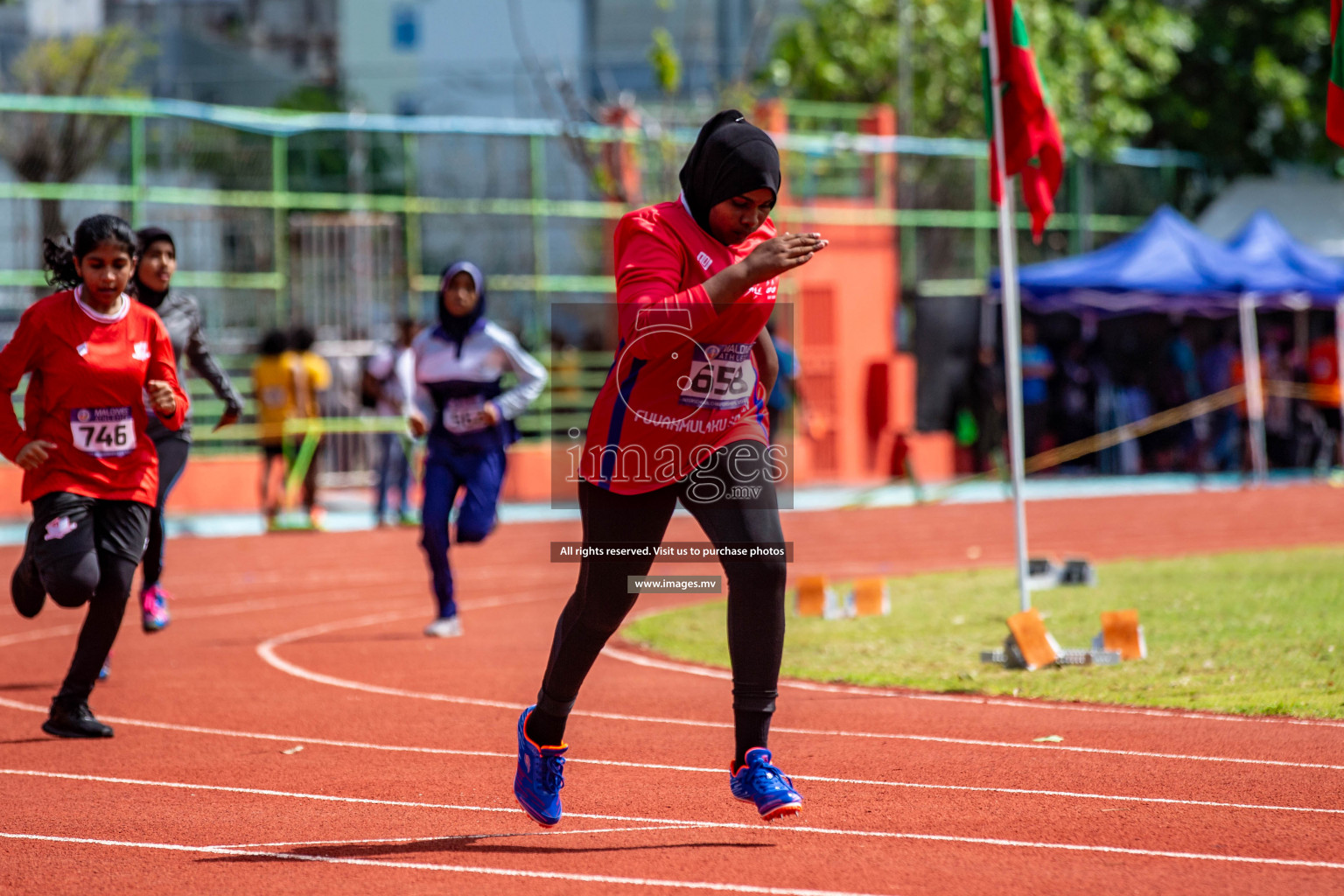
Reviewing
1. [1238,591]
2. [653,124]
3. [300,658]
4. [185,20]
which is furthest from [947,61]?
[185,20]

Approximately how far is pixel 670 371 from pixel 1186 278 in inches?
757

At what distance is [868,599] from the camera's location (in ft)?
36.8

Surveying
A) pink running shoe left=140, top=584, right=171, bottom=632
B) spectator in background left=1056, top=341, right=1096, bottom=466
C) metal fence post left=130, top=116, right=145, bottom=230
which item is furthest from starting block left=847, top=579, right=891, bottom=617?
spectator in background left=1056, top=341, right=1096, bottom=466

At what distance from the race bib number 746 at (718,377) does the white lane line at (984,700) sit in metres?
3.13

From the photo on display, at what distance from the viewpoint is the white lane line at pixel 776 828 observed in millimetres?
4824

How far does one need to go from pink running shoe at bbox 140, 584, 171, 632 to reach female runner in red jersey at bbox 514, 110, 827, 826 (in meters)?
4.85

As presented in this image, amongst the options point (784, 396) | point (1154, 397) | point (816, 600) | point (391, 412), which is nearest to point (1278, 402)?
point (1154, 397)

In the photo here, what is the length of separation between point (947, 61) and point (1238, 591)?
20.5 m

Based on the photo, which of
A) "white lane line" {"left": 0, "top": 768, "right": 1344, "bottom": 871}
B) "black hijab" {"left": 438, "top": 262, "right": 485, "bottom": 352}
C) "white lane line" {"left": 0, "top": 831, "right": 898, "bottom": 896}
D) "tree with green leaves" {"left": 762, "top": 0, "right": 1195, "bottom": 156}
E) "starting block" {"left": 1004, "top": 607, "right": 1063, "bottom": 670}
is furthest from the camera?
"tree with green leaves" {"left": 762, "top": 0, "right": 1195, "bottom": 156}

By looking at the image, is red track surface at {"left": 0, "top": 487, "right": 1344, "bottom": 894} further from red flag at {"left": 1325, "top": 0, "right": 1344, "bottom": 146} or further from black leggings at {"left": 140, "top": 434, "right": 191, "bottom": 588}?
red flag at {"left": 1325, "top": 0, "right": 1344, "bottom": 146}

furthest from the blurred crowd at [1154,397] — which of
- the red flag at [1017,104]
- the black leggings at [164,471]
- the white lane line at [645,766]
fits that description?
the white lane line at [645,766]

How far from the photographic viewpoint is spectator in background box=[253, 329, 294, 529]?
19.3 metres

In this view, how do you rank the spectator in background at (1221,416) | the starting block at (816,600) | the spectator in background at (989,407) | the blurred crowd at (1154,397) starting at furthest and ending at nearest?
the spectator in background at (1221,416), the blurred crowd at (1154,397), the spectator in background at (989,407), the starting block at (816,600)

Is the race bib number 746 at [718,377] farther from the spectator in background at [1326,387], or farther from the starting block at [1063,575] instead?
the spectator in background at [1326,387]
